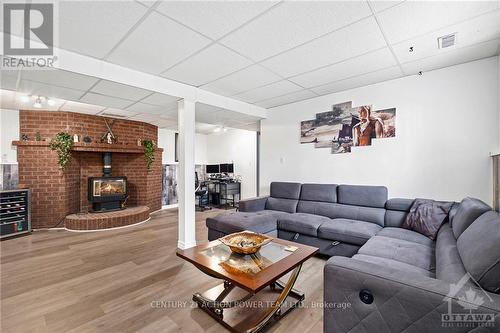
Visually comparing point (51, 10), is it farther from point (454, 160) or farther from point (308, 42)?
point (454, 160)

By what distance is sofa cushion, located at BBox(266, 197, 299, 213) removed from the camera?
387cm

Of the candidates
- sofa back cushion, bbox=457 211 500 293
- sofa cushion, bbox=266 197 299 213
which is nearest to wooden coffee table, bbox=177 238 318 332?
sofa back cushion, bbox=457 211 500 293

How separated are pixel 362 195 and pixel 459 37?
2.08m

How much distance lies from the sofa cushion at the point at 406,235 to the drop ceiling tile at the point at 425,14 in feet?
6.82

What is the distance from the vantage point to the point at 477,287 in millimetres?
1039

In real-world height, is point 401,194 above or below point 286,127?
below

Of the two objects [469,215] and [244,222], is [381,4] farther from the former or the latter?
[244,222]

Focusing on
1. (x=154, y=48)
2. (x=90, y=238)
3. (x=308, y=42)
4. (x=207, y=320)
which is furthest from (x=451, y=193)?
(x=90, y=238)

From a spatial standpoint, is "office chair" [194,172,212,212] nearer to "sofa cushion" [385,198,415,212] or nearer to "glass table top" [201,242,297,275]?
"glass table top" [201,242,297,275]

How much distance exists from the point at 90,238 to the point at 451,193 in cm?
570

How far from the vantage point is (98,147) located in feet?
16.3

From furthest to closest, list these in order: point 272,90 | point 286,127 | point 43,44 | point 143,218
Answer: point 143,218, point 286,127, point 272,90, point 43,44

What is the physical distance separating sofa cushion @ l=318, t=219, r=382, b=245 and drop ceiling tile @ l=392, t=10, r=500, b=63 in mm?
2089

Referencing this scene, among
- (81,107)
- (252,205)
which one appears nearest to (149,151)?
(81,107)
